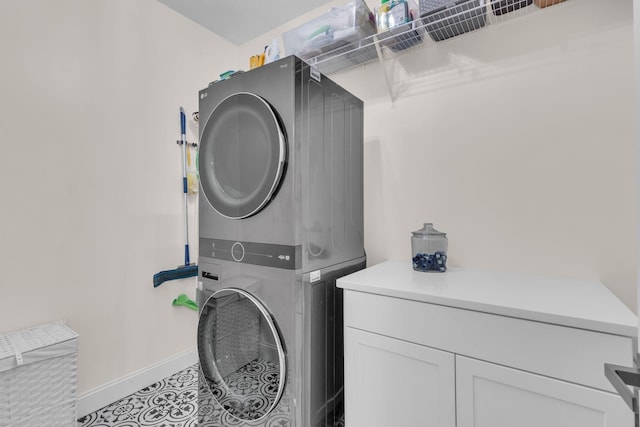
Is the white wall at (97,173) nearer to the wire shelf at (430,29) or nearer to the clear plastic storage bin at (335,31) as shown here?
the clear plastic storage bin at (335,31)

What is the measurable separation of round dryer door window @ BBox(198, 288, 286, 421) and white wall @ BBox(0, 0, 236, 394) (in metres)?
0.79

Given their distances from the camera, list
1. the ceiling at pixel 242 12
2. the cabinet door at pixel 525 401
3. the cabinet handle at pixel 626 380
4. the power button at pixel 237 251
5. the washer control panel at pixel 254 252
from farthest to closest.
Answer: the ceiling at pixel 242 12, the power button at pixel 237 251, the washer control panel at pixel 254 252, the cabinet door at pixel 525 401, the cabinet handle at pixel 626 380

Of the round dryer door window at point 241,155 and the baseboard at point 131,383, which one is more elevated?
the round dryer door window at point 241,155

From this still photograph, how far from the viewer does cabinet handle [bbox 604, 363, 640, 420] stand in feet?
1.54

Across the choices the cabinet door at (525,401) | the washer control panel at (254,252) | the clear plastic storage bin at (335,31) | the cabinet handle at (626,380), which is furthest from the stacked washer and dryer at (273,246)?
the cabinet handle at (626,380)

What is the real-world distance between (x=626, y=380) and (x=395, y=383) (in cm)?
87

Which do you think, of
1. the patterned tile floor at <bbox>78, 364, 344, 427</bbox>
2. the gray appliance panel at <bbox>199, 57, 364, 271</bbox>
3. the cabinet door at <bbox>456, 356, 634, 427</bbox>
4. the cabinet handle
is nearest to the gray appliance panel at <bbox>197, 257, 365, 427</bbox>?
the gray appliance panel at <bbox>199, 57, 364, 271</bbox>

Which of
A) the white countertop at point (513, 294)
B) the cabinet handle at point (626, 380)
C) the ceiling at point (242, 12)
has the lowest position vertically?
the white countertop at point (513, 294)

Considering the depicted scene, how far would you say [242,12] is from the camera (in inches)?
90.6

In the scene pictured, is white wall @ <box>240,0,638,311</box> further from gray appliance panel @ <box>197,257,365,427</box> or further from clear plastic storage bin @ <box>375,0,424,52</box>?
gray appliance panel @ <box>197,257,365,427</box>

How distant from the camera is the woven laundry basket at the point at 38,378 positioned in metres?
1.38

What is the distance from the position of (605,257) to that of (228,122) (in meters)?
1.82

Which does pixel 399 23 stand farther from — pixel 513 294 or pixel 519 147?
pixel 513 294

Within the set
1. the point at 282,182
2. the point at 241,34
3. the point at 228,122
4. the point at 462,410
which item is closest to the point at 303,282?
the point at 282,182
